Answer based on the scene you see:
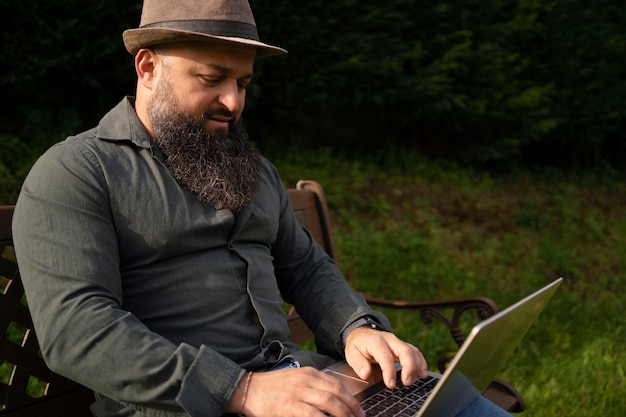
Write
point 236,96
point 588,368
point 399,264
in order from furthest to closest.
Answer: point 399,264
point 588,368
point 236,96

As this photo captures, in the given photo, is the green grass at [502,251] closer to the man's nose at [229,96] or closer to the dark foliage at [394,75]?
the dark foliage at [394,75]

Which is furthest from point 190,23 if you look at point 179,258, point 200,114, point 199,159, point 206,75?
point 179,258

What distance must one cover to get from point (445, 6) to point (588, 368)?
13.8 feet

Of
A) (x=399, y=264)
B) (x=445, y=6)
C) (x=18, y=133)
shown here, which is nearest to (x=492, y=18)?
(x=445, y=6)

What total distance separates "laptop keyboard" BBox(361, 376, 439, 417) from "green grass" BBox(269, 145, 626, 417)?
6.94ft

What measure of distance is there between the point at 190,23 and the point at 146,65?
221 mm

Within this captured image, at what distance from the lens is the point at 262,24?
241 inches

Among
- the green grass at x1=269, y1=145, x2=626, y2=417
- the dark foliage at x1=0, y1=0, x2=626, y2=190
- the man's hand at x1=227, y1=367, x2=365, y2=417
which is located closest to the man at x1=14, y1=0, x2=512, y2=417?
the man's hand at x1=227, y1=367, x2=365, y2=417

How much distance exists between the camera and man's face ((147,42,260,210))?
212 cm

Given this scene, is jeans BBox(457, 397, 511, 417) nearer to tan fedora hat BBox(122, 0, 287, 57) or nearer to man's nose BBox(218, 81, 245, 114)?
man's nose BBox(218, 81, 245, 114)

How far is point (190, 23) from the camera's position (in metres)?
2.08

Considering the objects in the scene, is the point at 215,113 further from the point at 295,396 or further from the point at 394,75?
the point at 394,75

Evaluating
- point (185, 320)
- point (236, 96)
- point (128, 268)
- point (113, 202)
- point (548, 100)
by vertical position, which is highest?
point (236, 96)

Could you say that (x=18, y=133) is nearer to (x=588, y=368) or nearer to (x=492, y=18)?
(x=588, y=368)
